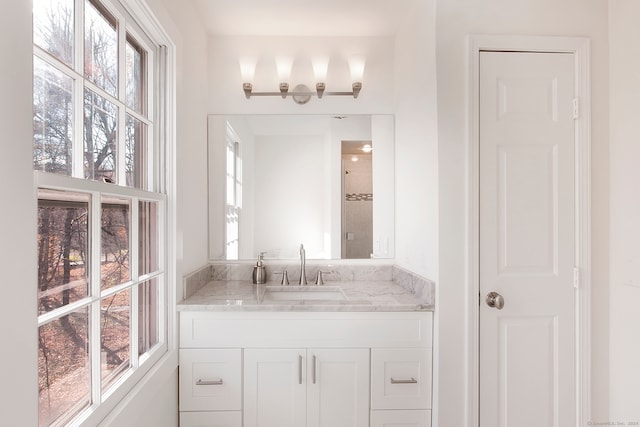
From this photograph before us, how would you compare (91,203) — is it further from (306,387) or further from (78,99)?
(306,387)

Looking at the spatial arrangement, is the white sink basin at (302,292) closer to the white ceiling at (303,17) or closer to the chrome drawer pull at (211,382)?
the chrome drawer pull at (211,382)

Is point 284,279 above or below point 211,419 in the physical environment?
above

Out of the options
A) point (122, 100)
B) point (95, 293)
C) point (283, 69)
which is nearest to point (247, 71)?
point (283, 69)

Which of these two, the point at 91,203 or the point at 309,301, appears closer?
the point at 91,203

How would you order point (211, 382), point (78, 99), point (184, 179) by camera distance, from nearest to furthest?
point (78, 99)
point (211, 382)
point (184, 179)

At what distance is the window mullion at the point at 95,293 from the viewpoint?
102 centimetres

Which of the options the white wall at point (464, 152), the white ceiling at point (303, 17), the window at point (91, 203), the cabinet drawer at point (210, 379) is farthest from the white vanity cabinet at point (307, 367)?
the white ceiling at point (303, 17)

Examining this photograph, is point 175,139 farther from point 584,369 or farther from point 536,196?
point 584,369

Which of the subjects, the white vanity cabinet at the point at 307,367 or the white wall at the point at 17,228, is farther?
the white vanity cabinet at the point at 307,367

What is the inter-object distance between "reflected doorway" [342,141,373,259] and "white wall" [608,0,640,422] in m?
1.23

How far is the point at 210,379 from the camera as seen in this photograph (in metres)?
1.56

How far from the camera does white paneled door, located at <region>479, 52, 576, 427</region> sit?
147cm

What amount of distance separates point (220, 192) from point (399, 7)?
1.56 metres

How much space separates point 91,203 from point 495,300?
64.7 inches
